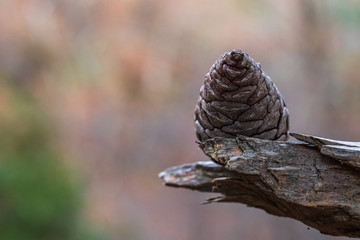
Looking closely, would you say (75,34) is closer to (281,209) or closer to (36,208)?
(36,208)

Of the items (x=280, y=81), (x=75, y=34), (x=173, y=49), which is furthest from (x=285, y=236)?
(x=75, y=34)

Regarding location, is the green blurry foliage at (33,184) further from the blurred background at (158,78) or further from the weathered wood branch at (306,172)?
the weathered wood branch at (306,172)

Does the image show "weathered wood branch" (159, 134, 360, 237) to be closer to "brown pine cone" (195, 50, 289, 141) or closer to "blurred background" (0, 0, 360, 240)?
"brown pine cone" (195, 50, 289, 141)

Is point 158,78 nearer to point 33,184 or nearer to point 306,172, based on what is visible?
point 33,184

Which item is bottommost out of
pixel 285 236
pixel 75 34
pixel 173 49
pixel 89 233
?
pixel 285 236

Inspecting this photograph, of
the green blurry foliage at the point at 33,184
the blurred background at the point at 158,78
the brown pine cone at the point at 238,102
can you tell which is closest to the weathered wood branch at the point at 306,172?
the brown pine cone at the point at 238,102
